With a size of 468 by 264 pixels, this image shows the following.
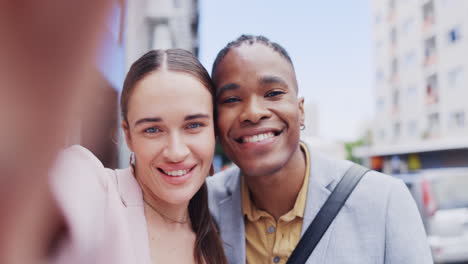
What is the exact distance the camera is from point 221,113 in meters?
1.98

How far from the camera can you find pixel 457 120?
2380 cm

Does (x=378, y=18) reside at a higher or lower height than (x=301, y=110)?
higher

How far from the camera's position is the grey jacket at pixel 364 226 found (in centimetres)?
190

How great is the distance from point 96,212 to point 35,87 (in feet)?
2.14

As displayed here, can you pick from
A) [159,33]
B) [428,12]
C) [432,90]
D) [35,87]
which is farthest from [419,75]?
[35,87]

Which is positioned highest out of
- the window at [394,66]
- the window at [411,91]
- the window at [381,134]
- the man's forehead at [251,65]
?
the window at [394,66]

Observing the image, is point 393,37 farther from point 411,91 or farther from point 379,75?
point 411,91

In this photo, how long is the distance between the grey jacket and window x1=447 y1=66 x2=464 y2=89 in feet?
81.1

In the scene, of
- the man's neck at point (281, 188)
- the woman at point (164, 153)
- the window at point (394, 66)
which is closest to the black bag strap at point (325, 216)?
the man's neck at point (281, 188)

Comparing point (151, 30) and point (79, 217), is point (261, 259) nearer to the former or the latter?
point (79, 217)

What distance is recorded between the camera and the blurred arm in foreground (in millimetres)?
439

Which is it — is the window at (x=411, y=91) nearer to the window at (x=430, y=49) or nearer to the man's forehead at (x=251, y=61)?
the window at (x=430, y=49)

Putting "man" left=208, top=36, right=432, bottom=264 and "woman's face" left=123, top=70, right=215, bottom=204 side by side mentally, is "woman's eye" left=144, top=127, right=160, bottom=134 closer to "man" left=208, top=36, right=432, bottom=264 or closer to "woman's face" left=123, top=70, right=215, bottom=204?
"woman's face" left=123, top=70, right=215, bottom=204

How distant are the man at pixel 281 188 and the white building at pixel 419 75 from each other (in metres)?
16.3
